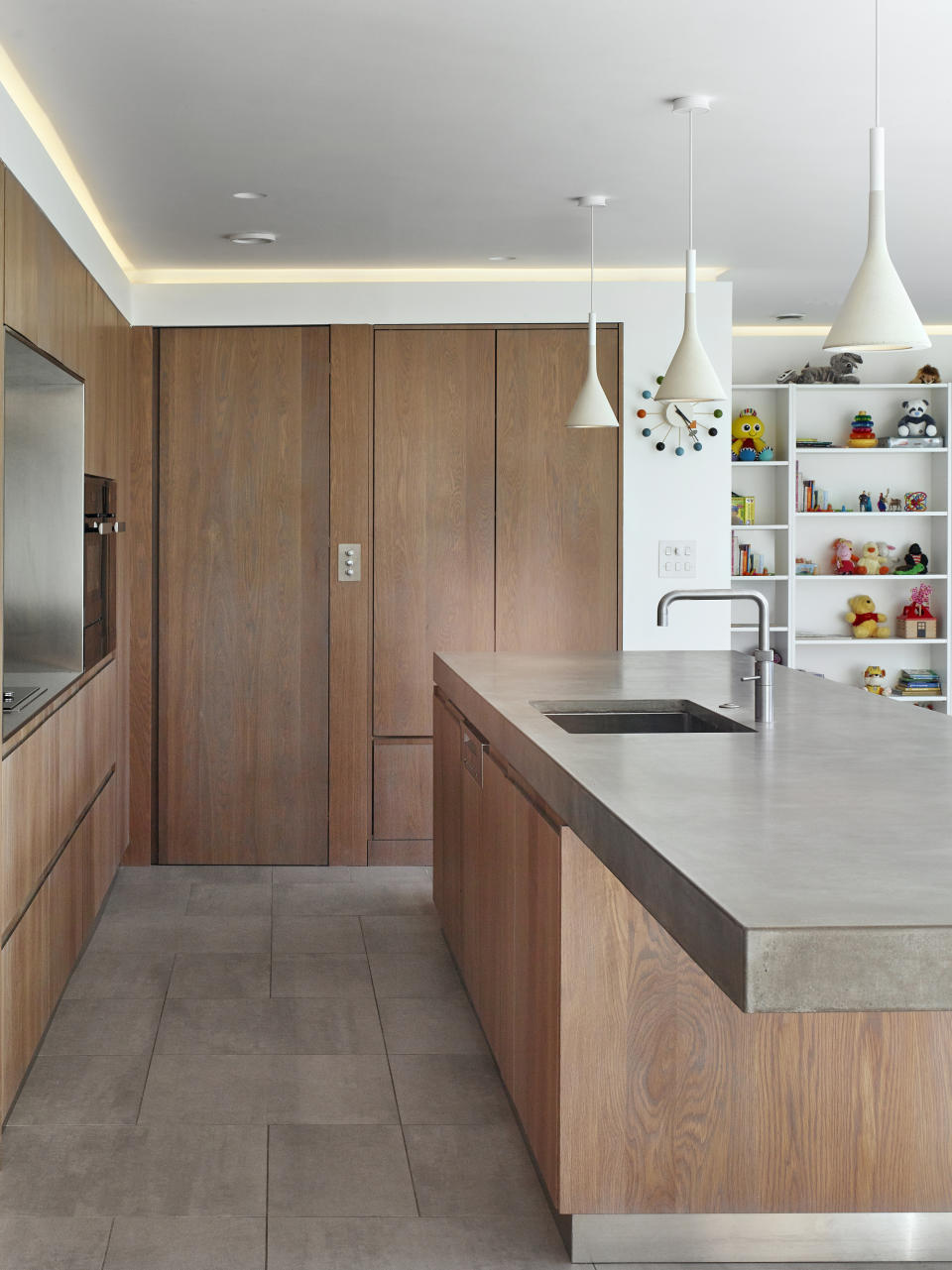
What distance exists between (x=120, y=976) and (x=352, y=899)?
1.11 m

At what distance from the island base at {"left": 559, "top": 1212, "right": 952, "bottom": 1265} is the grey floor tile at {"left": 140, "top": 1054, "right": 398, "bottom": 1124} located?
0.72 metres

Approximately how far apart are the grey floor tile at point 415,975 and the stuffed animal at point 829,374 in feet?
12.8

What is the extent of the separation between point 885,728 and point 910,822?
932mm

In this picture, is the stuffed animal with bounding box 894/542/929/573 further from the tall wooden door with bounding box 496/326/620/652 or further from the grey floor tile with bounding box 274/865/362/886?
the grey floor tile with bounding box 274/865/362/886

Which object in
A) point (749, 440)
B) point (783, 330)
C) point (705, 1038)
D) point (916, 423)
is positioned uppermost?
point (783, 330)

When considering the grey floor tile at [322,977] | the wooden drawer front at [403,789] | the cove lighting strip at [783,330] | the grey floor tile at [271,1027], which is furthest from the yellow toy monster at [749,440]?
the grey floor tile at [271,1027]

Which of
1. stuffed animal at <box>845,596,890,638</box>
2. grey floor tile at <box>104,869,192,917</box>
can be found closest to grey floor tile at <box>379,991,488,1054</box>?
grey floor tile at <box>104,869,192,917</box>

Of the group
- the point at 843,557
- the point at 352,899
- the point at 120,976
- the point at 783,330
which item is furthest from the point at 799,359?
the point at 120,976

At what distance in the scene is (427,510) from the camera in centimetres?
530

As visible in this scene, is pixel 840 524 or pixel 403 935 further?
pixel 840 524

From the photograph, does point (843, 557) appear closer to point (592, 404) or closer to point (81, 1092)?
point (592, 404)

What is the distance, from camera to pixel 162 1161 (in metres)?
2.68

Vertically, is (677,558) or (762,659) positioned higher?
(677,558)

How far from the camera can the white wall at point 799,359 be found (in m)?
6.86
